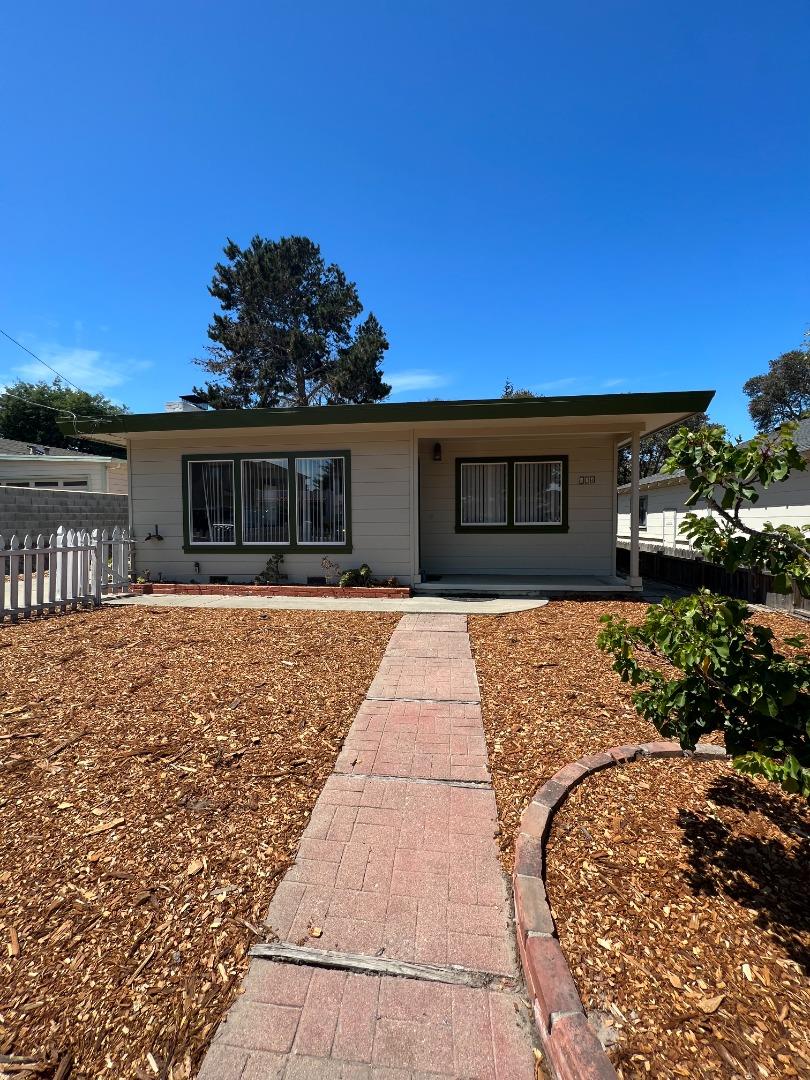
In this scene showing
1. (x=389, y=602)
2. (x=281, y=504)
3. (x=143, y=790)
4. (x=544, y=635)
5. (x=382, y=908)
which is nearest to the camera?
(x=382, y=908)

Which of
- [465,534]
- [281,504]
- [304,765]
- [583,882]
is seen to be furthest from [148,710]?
[465,534]

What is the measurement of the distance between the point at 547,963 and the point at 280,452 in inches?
329

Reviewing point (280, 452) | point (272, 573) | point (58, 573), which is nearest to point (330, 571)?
point (272, 573)

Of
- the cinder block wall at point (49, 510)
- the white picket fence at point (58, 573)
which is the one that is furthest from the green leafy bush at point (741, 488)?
the cinder block wall at point (49, 510)

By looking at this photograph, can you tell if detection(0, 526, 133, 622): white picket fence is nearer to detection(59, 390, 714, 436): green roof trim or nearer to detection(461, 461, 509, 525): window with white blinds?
detection(59, 390, 714, 436): green roof trim

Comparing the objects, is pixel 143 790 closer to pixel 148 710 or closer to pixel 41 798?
pixel 41 798

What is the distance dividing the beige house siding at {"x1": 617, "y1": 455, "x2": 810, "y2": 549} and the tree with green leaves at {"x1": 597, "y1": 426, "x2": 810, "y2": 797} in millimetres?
2499

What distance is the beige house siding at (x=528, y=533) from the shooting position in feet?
31.0

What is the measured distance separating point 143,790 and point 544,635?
4.35m

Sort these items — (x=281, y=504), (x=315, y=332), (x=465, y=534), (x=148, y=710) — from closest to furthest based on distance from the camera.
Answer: (x=148, y=710) < (x=281, y=504) < (x=465, y=534) < (x=315, y=332)

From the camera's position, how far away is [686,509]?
169 inches

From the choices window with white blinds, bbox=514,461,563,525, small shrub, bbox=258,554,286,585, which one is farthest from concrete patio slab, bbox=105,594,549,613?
window with white blinds, bbox=514,461,563,525

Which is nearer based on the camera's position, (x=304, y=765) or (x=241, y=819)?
(x=241, y=819)

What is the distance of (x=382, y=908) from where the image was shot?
6.46ft
